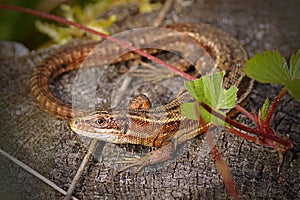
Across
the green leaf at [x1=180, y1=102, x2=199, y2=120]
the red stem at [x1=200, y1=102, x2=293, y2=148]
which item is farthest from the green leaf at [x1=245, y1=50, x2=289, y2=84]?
the green leaf at [x1=180, y1=102, x2=199, y2=120]

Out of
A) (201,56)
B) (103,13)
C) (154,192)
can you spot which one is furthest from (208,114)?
(103,13)

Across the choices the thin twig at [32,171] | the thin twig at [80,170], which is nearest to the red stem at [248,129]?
the thin twig at [80,170]

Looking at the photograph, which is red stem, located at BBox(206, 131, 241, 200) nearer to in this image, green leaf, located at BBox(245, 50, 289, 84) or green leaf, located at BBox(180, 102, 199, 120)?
green leaf, located at BBox(180, 102, 199, 120)

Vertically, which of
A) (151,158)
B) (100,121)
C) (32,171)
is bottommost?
(32,171)

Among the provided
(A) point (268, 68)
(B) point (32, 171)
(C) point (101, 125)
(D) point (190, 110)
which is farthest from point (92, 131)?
(A) point (268, 68)

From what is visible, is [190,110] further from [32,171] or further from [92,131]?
[32,171]

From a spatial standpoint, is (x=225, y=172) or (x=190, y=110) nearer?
(x=190, y=110)
